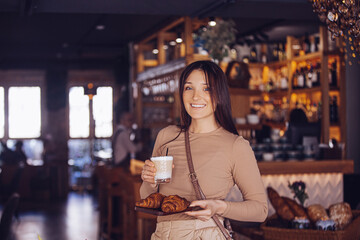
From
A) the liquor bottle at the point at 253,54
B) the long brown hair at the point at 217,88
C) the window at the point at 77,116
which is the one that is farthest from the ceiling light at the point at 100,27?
the long brown hair at the point at 217,88

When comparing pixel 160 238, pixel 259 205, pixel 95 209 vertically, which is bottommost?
pixel 95 209

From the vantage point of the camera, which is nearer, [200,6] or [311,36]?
[200,6]

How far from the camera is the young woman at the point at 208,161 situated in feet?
6.84

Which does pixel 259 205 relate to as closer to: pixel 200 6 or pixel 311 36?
pixel 200 6

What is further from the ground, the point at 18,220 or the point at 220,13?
the point at 220,13

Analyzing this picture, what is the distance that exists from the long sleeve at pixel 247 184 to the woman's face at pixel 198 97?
0.62 feet

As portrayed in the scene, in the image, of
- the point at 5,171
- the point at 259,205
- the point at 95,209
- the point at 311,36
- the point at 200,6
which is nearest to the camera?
the point at 259,205

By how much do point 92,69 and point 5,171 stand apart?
12.0 feet

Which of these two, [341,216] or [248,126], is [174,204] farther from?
[248,126]

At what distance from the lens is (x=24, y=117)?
14.1m

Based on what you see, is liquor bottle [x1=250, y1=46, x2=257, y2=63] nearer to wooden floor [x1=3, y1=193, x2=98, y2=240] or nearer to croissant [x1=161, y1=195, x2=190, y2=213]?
wooden floor [x1=3, y1=193, x2=98, y2=240]

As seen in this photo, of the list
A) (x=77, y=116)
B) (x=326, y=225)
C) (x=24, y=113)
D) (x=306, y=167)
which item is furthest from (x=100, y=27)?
(x=326, y=225)

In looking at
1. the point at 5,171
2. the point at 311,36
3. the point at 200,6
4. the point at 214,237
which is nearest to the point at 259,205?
the point at 214,237

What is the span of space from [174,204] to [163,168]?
17 centimetres
